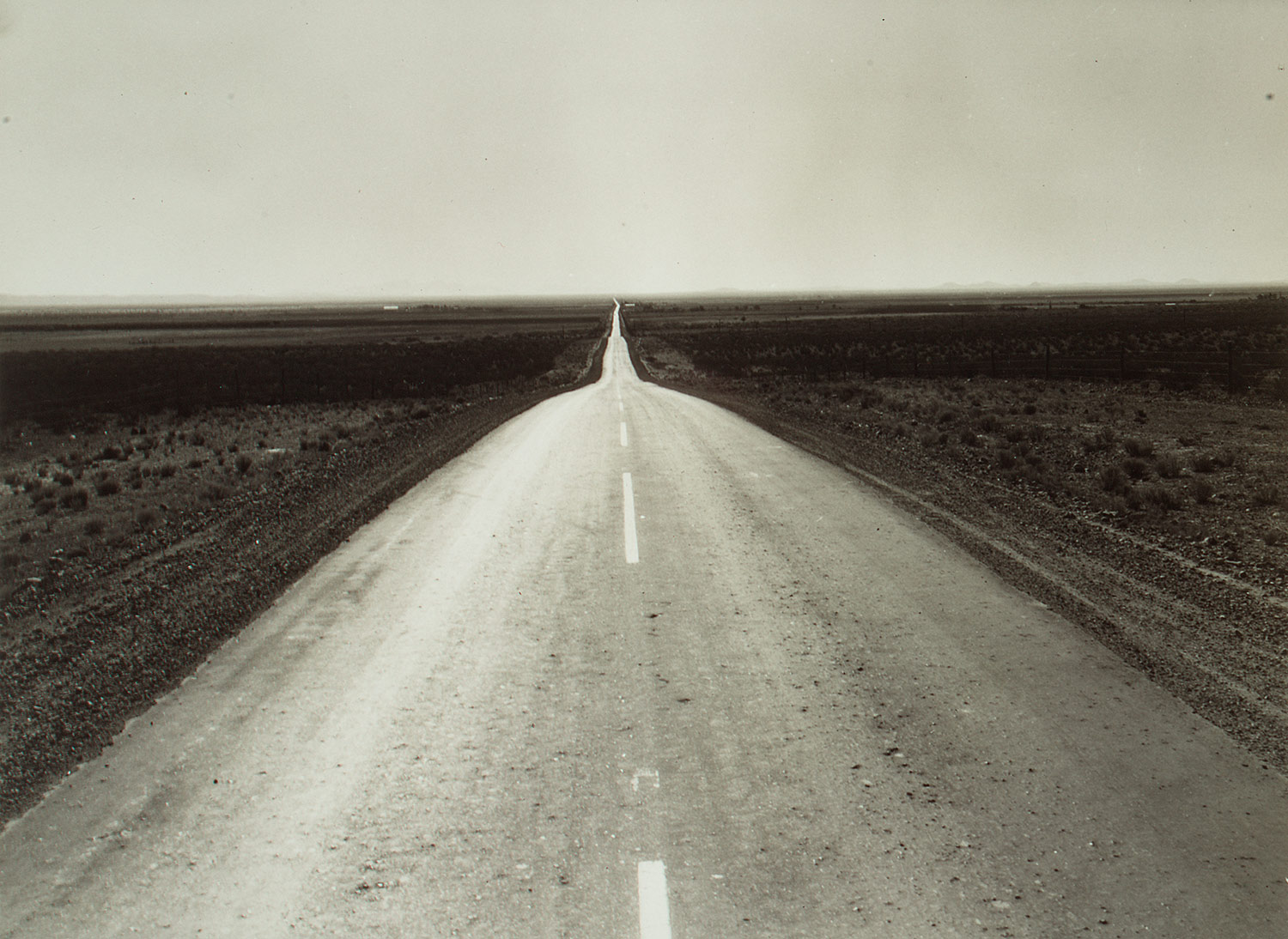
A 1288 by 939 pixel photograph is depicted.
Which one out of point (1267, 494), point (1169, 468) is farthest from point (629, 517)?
point (1169, 468)

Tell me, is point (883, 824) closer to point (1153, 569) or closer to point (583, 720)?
point (583, 720)

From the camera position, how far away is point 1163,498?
10914 millimetres

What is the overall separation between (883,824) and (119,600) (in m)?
6.71

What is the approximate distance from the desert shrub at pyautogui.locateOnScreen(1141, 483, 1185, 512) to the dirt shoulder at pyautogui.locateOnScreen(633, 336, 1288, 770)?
39 millimetres

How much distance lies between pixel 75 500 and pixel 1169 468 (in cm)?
1754

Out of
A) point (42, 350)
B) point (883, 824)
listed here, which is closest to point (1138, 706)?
point (883, 824)

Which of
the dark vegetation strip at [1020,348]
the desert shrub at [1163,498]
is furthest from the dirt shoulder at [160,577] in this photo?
the dark vegetation strip at [1020,348]

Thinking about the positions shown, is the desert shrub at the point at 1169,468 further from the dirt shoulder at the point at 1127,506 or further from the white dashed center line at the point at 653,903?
the white dashed center line at the point at 653,903

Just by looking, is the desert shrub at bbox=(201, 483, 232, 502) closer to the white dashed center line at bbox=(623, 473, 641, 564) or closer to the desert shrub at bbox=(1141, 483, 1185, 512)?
the white dashed center line at bbox=(623, 473, 641, 564)

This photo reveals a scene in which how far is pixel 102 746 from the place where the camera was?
15.2 feet

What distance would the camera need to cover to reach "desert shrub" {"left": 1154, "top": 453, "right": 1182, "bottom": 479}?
500 inches

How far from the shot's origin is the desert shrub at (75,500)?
13.7m

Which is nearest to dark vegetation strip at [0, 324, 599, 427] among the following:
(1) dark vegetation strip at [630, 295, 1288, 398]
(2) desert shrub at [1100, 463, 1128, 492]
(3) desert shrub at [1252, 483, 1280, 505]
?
(1) dark vegetation strip at [630, 295, 1288, 398]

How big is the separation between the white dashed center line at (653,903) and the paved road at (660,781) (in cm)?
1
